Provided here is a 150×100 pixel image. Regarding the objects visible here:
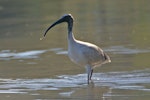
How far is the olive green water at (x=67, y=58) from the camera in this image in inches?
478

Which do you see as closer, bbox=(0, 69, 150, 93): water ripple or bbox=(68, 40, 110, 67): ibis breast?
bbox=(0, 69, 150, 93): water ripple

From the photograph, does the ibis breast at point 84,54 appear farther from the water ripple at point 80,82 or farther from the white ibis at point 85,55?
the water ripple at point 80,82

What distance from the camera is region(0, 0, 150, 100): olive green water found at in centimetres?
1215

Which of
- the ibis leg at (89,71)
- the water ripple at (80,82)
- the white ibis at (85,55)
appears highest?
the white ibis at (85,55)

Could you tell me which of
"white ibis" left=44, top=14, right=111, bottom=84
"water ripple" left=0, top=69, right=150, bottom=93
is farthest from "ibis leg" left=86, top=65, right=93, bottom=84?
"water ripple" left=0, top=69, right=150, bottom=93

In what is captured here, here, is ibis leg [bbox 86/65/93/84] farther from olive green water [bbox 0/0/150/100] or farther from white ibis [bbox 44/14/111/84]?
olive green water [bbox 0/0/150/100]

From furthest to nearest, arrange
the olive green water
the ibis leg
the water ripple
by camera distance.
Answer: the ibis leg
the water ripple
the olive green water

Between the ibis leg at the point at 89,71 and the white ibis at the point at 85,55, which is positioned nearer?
the white ibis at the point at 85,55

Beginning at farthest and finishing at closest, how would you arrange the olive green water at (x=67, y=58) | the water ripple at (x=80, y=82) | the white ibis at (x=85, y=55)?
the white ibis at (x=85, y=55), the water ripple at (x=80, y=82), the olive green water at (x=67, y=58)

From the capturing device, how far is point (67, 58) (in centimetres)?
1591

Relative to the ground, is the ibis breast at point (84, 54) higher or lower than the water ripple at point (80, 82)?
higher

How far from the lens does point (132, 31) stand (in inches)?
783

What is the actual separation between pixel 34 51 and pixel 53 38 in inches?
96.0

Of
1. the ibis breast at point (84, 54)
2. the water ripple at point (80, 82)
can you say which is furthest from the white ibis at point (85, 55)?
the water ripple at point (80, 82)
